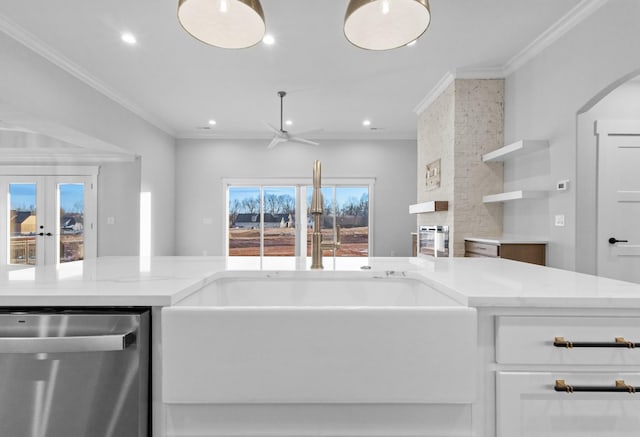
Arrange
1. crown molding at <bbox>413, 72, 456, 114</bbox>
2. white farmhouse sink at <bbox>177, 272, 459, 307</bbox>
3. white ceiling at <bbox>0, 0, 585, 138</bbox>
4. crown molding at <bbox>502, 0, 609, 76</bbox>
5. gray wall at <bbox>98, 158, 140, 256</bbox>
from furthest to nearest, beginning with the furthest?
gray wall at <bbox>98, 158, 140, 256</bbox>, crown molding at <bbox>413, 72, 456, 114</bbox>, white ceiling at <bbox>0, 0, 585, 138</bbox>, crown molding at <bbox>502, 0, 609, 76</bbox>, white farmhouse sink at <bbox>177, 272, 459, 307</bbox>

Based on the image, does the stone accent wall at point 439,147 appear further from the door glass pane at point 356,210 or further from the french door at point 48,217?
the french door at point 48,217

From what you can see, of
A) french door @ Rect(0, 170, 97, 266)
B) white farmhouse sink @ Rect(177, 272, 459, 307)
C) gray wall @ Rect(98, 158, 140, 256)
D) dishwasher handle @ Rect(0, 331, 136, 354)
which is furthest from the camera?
french door @ Rect(0, 170, 97, 266)

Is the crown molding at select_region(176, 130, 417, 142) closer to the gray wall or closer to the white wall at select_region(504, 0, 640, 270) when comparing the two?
the gray wall

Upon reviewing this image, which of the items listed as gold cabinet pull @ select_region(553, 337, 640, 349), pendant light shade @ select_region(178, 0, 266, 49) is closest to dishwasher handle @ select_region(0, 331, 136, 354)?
gold cabinet pull @ select_region(553, 337, 640, 349)

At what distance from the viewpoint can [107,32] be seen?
10.6 feet

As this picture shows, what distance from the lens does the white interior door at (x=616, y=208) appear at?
2.94m

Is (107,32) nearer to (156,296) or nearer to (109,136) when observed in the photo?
(109,136)

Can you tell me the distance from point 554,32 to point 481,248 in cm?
211

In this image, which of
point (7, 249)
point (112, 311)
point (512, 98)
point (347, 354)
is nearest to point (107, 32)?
point (112, 311)

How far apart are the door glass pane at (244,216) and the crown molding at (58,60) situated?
8.02 ft

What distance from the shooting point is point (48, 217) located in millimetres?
6059

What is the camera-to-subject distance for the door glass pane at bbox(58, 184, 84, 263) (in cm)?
596

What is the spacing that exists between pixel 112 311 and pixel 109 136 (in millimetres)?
4720

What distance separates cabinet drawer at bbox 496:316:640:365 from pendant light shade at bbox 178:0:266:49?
4.75ft
